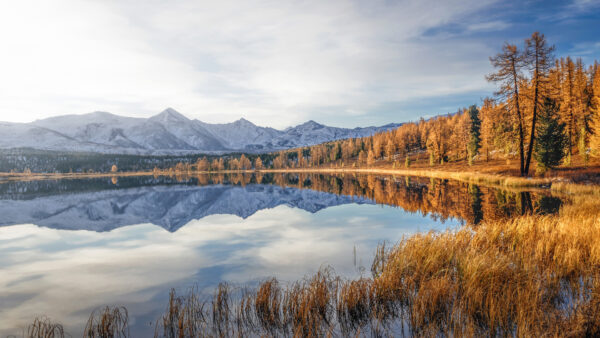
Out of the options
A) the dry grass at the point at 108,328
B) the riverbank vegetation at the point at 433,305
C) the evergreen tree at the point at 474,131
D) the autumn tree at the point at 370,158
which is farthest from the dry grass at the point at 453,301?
the autumn tree at the point at 370,158

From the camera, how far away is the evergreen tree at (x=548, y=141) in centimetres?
3838

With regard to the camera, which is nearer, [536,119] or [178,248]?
[178,248]

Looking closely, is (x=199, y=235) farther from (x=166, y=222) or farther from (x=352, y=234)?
(x=352, y=234)

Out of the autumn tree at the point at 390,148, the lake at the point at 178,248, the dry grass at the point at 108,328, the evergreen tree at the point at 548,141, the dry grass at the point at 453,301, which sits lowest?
the lake at the point at 178,248

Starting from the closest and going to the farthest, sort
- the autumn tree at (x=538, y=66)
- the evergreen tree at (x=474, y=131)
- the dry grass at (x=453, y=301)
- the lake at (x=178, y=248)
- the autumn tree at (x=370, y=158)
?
the dry grass at (x=453, y=301) < the lake at (x=178, y=248) < the autumn tree at (x=538, y=66) < the evergreen tree at (x=474, y=131) < the autumn tree at (x=370, y=158)

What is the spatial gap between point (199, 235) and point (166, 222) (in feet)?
26.6

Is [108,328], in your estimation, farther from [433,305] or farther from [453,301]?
[453,301]

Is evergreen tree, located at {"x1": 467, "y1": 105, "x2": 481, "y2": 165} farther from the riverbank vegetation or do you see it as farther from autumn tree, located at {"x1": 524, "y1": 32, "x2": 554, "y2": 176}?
the riverbank vegetation

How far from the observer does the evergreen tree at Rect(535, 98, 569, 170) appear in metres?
38.4

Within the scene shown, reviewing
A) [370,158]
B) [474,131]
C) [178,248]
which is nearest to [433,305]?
[178,248]

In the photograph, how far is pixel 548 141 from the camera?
38219mm

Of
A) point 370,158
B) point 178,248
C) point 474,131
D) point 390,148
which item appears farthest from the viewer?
point 370,158

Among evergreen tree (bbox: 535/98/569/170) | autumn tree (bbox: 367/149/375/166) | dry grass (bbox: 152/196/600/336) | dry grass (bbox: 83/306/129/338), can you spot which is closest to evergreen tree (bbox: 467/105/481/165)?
evergreen tree (bbox: 535/98/569/170)

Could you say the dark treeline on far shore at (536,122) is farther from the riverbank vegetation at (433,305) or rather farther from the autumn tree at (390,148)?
the riverbank vegetation at (433,305)
